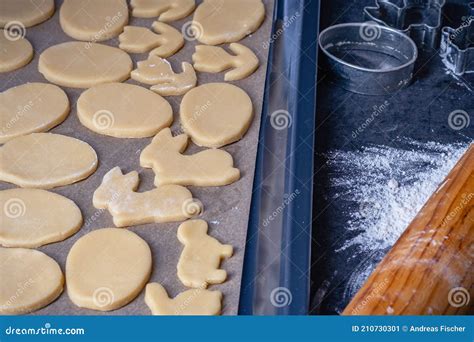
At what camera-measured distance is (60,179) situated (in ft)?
4.69

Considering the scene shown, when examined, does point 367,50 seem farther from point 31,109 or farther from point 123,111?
point 31,109

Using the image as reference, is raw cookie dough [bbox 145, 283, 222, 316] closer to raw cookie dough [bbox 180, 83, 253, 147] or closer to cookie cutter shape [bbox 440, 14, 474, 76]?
raw cookie dough [bbox 180, 83, 253, 147]

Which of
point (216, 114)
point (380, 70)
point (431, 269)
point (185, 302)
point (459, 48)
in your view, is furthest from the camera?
point (459, 48)

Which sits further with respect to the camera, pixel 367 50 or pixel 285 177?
pixel 367 50

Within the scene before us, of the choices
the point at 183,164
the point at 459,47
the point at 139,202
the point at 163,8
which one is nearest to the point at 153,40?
the point at 163,8

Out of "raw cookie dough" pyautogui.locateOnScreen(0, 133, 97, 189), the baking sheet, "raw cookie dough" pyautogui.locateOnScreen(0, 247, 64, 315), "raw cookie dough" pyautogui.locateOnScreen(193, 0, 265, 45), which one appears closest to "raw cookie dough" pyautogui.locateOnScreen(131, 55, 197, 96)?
the baking sheet

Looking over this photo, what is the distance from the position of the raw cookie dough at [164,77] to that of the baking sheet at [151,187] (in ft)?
0.08

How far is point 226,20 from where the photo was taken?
1.86 meters

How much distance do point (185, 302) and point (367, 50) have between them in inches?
38.1

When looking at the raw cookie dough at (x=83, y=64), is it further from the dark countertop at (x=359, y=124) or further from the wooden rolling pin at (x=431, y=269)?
the wooden rolling pin at (x=431, y=269)

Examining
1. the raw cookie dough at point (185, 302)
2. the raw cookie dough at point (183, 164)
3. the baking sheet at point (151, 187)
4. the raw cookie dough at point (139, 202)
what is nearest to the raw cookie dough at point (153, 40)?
the baking sheet at point (151, 187)

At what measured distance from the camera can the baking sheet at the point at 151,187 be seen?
→ 1.23 metres

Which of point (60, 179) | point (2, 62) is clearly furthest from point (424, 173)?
point (2, 62)

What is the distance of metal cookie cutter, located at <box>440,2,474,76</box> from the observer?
180cm
